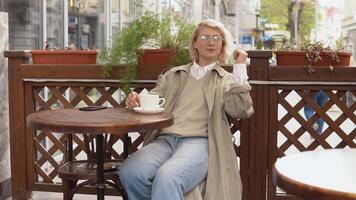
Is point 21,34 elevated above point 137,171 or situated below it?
above

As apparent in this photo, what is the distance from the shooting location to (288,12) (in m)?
27.9

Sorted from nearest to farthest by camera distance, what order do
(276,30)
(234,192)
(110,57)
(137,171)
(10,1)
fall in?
1. (137,171)
2. (234,192)
3. (110,57)
4. (10,1)
5. (276,30)

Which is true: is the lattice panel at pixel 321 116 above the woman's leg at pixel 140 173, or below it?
above

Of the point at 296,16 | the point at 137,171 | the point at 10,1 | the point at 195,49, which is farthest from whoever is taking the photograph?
the point at 296,16

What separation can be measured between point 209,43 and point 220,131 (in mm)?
474

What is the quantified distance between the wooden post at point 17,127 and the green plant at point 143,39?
589 millimetres

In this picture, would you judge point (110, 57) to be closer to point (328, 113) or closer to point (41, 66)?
point (41, 66)

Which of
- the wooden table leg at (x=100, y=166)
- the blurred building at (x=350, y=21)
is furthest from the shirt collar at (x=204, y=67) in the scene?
the blurred building at (x=350, y=21)

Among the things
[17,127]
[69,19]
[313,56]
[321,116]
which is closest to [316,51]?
[313,56]

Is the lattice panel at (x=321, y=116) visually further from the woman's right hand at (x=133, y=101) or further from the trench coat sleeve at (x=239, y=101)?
the woman's right hand at (x=133, y=101)

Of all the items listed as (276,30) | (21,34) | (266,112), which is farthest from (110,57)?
(276,30)

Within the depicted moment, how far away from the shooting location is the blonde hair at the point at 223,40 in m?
2.79

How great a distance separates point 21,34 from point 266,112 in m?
2.43

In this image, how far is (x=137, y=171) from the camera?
2.40 meters
